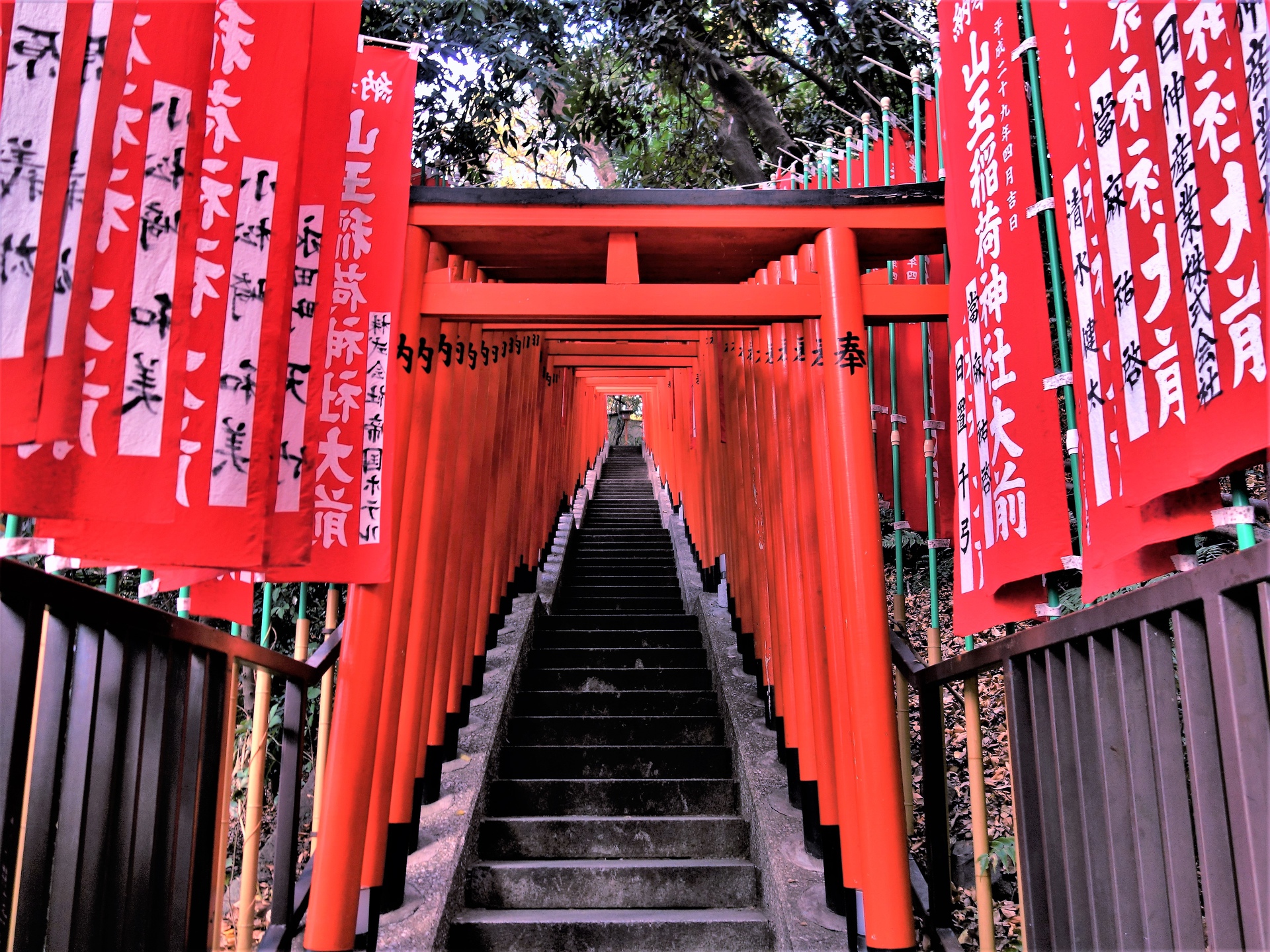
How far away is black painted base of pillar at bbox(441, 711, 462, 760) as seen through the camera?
5.28 m

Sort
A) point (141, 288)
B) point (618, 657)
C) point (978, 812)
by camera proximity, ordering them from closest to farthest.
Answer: point (141, 288) → point (978, 812) → point (618, 657)

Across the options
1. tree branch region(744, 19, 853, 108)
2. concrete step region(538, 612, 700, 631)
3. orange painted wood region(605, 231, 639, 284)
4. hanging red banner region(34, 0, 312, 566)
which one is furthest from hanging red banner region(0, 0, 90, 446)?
tree branch region(744, 19, 853, 108)

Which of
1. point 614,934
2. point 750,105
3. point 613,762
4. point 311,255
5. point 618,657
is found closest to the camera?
point 311,255

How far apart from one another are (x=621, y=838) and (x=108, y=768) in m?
Answer: 3.34

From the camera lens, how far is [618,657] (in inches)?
281

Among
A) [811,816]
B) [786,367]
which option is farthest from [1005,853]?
[786,367]

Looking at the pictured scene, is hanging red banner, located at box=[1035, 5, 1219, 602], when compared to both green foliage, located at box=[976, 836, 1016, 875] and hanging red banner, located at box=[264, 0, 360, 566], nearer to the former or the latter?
hanging red banner, located at box=[264, 0, 360, 566]

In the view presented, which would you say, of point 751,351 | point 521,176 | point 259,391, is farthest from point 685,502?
point 521,176

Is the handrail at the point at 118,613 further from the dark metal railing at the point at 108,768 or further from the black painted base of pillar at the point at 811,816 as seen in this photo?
the black painted base of pillar at the point at 811,816

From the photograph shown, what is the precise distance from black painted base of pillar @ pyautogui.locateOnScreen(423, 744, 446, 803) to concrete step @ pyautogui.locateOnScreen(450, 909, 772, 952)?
0.74m

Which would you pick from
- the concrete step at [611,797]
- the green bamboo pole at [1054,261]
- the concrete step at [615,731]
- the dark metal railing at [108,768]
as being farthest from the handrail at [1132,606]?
the concrete step at [615,731]

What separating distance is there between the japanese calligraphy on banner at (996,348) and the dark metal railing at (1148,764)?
1.02 ft

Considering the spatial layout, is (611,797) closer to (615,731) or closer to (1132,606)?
(615,731)

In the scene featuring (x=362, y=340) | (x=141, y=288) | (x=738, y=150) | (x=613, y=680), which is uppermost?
(x=738, y=150)
